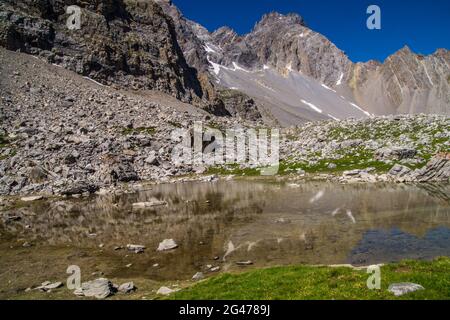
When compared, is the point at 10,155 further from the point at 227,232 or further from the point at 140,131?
the point at 227,232

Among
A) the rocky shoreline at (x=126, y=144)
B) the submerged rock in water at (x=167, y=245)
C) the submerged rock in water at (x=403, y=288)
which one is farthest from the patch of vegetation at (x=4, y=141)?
the submerged rock in water at (x=403, y=288)

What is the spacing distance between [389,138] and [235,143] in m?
42.0

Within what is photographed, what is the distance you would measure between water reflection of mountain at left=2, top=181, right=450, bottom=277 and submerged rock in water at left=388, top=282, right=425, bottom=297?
354 inches

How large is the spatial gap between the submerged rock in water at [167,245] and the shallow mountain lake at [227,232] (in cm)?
42

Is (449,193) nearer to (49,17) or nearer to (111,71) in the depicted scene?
(111,71)

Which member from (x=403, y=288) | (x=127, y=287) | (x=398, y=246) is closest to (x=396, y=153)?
(x=398, y=246)

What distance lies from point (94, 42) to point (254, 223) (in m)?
151

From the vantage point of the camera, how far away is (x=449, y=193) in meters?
46.7

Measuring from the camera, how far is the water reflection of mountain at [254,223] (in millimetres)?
27859

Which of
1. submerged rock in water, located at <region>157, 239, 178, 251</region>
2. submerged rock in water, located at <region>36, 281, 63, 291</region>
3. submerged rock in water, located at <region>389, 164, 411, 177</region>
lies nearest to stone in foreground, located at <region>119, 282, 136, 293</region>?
submerged rock in water, located at <region>36, 281, 63, 291</region>

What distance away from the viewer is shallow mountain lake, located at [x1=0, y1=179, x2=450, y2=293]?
1029 inches

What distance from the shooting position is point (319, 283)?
57.7 feet

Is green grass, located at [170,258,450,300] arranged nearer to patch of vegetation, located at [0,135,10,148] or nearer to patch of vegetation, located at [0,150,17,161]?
patch of vegetation, located at [0,150,17,161]
